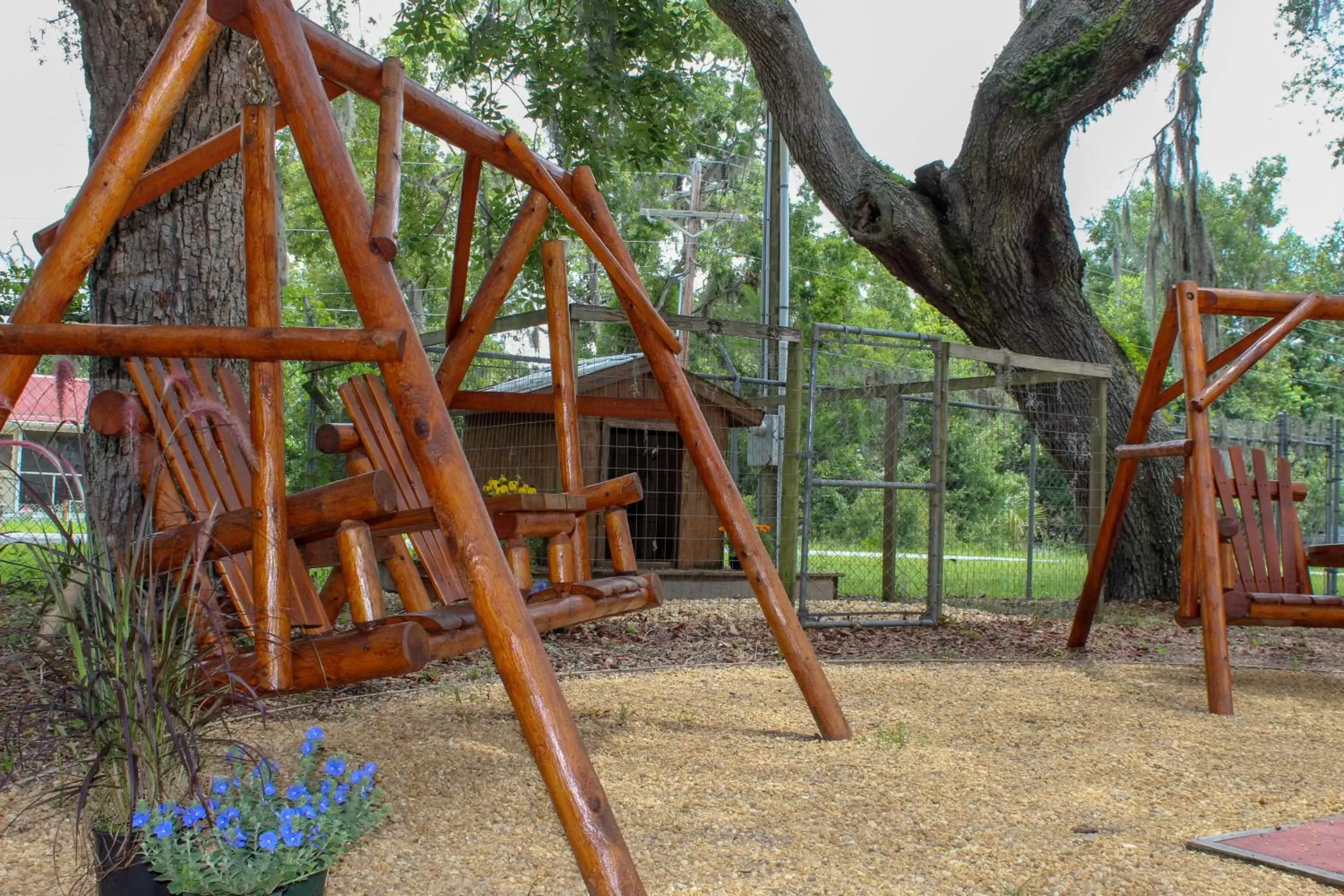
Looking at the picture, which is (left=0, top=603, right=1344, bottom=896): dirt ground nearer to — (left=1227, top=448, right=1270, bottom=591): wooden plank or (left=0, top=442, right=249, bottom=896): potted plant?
(left=0, top=442, right=249, bottom=896): potted plant

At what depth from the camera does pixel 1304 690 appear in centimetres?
545

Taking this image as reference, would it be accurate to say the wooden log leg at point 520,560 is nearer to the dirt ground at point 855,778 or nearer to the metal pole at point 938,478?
the dirt ground at point 855,778

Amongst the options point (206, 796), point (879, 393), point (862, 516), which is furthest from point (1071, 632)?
point (862, 516)

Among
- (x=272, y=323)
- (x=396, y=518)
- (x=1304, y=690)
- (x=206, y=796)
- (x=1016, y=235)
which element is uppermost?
(x=1016, y=235)

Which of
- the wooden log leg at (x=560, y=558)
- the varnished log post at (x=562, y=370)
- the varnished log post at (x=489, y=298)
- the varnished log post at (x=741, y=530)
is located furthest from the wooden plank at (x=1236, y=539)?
the varnished log post at (x=489, y=298)

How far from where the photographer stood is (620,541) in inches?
164

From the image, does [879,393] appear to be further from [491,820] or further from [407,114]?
[491,820]

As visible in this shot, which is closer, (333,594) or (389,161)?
(389,161)

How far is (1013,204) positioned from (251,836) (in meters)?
9.08

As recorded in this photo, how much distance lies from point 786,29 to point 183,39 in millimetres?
8114

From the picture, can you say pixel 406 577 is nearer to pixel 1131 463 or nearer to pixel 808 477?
pixel 808 477

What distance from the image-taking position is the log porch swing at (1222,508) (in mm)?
4863

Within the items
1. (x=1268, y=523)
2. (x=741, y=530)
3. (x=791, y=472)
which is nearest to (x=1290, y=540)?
(x=1268, y=523)

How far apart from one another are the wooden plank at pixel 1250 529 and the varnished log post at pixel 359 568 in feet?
15.1
